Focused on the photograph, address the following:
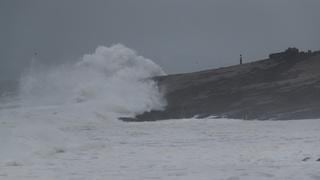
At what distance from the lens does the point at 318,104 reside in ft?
77.2

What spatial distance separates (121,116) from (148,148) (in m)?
14.2

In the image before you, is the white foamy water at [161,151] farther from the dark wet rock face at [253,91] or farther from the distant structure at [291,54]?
the distant structure at [291,54]

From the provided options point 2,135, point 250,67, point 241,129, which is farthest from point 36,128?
point 250,67

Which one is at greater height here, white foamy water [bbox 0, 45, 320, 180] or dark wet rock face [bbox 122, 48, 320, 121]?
dark wet rock face [bbox 122, 48, 320, 121]

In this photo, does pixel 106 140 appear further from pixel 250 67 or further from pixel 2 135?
pixel 250 67

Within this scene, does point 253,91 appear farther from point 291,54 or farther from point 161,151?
point 161,151

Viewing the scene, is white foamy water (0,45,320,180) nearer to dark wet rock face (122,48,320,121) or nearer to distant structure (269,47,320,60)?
dark wet rock face (122,48,320,121)

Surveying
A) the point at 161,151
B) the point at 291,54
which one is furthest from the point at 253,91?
the point at 161,151

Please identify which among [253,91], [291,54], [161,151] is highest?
[291,54]

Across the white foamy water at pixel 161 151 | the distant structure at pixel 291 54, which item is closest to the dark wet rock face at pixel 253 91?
the distant structure at pixel 291 54

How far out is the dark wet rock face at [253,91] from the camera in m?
24.5

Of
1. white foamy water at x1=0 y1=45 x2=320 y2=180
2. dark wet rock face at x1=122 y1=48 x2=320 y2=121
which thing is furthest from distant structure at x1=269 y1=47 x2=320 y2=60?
white foamy water at x1=0 y1=45 x2=320 y2=180

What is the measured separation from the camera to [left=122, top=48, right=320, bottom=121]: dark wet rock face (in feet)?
80.5

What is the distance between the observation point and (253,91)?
28.0m
